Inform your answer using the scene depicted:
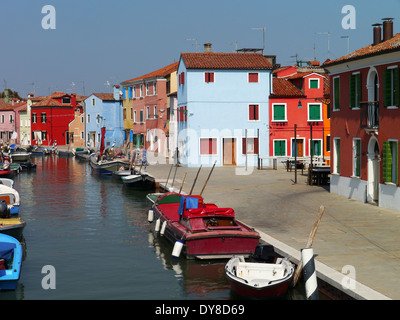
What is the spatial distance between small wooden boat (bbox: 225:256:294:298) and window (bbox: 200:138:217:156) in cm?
3408

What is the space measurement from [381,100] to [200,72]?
2637cm

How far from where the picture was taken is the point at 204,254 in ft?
62.2

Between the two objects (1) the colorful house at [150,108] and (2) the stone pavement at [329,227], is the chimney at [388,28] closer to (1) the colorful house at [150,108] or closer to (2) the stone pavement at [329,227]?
(2) the stone pavement at [329,227]

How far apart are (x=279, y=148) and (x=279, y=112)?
295 centimetres

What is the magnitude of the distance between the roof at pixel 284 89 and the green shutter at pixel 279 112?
99 centimetres

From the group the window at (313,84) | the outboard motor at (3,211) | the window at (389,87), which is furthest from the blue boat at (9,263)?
the window at (313,84)

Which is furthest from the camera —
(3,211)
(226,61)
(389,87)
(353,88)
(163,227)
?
(226,61)

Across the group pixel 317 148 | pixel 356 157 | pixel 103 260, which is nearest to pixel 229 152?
Answer: pixel 317 148

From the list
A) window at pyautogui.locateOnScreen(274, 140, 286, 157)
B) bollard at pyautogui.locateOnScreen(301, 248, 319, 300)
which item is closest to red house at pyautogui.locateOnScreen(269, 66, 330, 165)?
window at pyautogui.locateOnScreen(274, 140, 286, 157)

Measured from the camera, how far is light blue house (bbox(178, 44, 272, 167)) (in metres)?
50.2

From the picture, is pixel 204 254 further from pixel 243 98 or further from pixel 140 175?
pixel 243 98

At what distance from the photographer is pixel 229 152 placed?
166 ft

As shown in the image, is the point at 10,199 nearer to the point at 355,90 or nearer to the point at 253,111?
the point at 355,90

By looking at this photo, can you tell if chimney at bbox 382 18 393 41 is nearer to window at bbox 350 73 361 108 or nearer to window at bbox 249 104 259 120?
window at bbox 350 73 361 108
